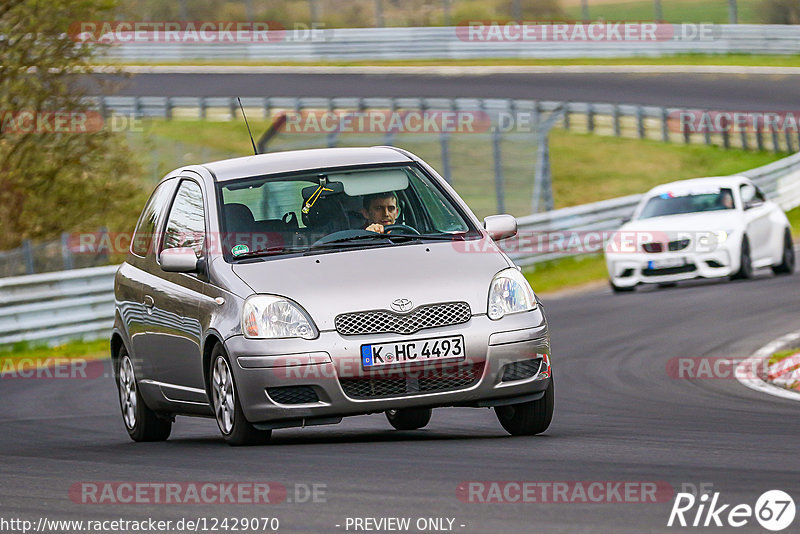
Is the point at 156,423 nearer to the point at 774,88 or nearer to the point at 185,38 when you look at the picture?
the point at 774,88

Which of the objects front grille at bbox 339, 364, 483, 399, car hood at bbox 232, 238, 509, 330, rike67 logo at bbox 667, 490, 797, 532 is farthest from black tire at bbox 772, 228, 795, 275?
rike67 logo at bbox 667, 490, 797, 532

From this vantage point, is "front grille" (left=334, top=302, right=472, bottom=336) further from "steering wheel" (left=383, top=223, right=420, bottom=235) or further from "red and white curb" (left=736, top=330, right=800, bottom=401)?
"red and white curb" (left=736, top=330, right=800, bottom=401)

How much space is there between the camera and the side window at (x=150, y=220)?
10.5m

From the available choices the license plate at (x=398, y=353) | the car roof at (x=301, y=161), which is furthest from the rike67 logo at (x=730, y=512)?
the car roof at (x=301, y=161)

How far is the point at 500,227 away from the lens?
372 inches

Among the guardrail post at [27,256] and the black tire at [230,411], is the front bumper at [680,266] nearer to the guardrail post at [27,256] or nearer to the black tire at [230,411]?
the guardrail post at [27,256]

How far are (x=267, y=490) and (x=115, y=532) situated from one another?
92 cm

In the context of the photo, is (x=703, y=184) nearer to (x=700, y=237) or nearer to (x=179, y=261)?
(x=700, y=237)

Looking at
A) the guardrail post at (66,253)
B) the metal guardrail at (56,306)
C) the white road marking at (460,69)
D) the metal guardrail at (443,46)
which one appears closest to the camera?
the metal guardrail at (56,306)

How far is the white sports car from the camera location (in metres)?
20.1

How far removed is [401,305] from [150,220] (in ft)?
9.63

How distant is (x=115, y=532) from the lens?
6215mm

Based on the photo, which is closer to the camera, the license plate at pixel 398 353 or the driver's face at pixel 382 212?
the license plate at pixel 398 353

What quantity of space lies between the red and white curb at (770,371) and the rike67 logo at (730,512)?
5.07m
